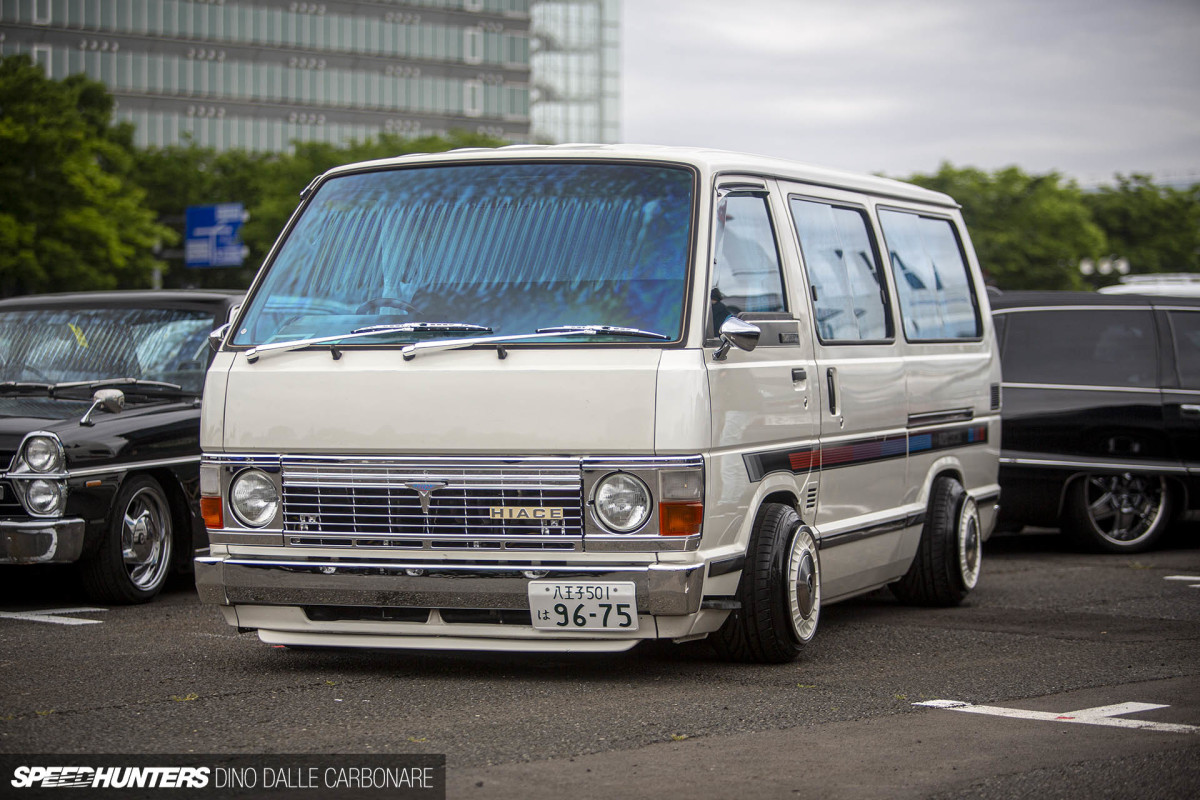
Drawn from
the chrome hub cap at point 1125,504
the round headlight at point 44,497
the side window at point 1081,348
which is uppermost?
the side window at point 1081,348

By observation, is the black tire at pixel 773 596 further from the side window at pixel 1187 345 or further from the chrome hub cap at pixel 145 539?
the side window at pixel 1187 345

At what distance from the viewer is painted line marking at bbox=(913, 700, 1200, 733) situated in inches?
226

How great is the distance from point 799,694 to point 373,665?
73.4 inches

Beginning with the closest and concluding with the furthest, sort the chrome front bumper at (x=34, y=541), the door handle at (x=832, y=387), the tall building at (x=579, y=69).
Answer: the door handle at (x=832, y=387) < the chrome front bumper at (x=34, y=541) < the tall building at (x=579, y=69)

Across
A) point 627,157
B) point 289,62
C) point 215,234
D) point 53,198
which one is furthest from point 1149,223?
point 627,157

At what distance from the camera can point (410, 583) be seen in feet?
20.7

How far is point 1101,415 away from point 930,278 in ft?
11.2

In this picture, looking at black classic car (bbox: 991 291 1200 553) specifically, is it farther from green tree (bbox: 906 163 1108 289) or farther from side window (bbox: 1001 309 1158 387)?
green tree (bbox: 906 163 1108 289)

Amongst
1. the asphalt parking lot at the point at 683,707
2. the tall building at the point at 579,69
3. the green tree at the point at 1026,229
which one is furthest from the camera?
the tall building at the point at 579,69

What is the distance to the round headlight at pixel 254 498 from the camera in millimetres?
6535

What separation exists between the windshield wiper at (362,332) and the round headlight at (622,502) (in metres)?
0.82

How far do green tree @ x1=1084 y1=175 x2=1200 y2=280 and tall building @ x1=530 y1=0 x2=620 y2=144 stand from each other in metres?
42.2

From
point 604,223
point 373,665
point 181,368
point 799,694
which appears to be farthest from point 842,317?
point 181,368

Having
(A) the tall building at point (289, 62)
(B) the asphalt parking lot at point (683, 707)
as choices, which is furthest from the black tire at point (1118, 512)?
(A) the tall building at point (289, 62)
